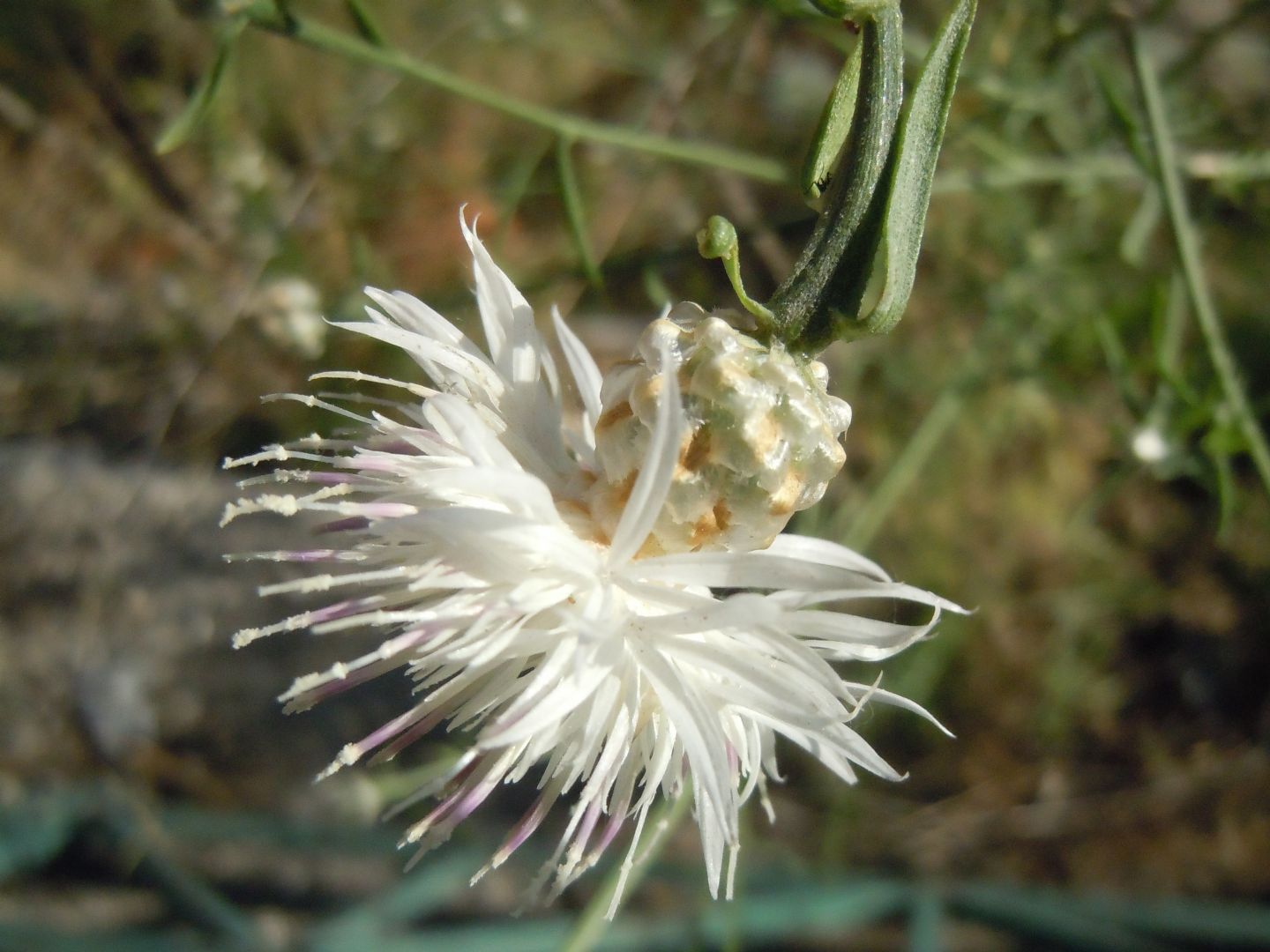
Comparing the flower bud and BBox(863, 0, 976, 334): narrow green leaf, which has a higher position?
BBox(863, 0, 976, 334): narrow green leaf

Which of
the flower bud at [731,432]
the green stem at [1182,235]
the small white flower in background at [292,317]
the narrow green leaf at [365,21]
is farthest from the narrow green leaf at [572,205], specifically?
the small white flower in background at [292,317]

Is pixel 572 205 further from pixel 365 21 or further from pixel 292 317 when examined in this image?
pixel 292 317

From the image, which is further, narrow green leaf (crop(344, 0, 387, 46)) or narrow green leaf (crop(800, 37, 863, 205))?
narrow green leaf (crop(344, 0, 387, 46))

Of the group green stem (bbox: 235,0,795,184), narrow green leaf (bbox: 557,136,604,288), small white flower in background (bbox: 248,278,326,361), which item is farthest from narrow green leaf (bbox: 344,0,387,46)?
small white flower in background (bbox: 248,278,326,361)

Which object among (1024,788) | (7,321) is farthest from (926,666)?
(7,321)

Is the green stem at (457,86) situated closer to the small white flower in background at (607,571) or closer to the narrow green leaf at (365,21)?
the narrow green leaf at (365,21)

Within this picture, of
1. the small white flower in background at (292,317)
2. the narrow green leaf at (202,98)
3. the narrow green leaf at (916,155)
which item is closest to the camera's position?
the narrow green leaf at (916,155)

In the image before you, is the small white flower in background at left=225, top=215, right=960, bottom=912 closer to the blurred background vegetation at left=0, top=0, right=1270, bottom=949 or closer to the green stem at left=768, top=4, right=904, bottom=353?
the green stem at left=768, top=4, right=904, bottom=353
